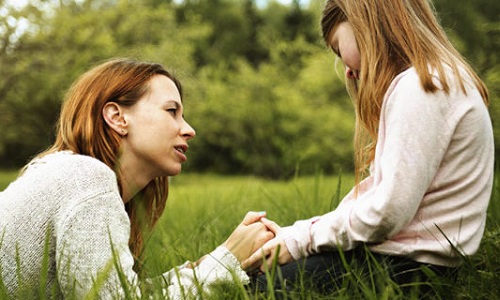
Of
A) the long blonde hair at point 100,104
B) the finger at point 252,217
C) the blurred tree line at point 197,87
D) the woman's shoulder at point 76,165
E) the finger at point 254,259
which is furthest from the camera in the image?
the blurred tree line at point 197,87

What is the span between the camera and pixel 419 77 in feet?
5.42

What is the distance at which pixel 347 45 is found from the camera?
1.98 m

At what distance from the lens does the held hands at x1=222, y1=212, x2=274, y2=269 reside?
196 centimetres

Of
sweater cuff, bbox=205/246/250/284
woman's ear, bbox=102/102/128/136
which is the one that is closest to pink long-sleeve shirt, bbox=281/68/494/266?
sweater cuff, bbox=205/246/250/284

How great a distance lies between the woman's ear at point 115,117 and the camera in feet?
6.79

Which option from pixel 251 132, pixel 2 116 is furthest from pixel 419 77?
pixel 251 132

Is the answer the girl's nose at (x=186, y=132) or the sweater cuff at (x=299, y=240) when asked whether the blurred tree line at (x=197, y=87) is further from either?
the sweater cuff at (x=299, y=240)

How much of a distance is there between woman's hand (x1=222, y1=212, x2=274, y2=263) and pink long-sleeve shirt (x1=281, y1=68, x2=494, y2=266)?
0.90 feet

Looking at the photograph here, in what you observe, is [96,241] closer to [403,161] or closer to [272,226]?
[272,226]

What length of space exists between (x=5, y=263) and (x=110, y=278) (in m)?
0.36

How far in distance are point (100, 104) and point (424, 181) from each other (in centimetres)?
115

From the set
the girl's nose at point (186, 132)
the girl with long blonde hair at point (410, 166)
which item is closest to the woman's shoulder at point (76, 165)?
the girl's nose at point (186, 132)

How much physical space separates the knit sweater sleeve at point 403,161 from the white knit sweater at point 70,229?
0.42 metres

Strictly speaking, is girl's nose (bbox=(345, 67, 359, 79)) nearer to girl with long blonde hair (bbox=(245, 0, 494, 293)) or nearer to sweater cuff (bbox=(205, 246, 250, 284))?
girl with long blonde hair (bbox=(245, 0, 494, 293))
